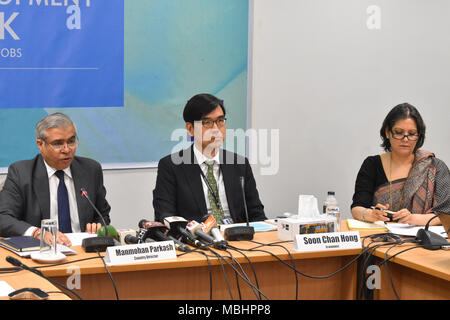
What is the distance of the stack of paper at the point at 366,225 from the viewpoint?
118 inches

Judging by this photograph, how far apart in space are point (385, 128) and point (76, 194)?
176 centimetres

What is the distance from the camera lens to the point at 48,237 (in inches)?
94.3

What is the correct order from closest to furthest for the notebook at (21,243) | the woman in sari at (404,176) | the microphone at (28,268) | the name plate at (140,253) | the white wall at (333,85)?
the microphone at (28,268) < the name plate at (140,253) < the notebook at (21,243) < the woman in sari at (404,176) < the white wall at (333,85)

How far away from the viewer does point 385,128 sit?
3.45 m

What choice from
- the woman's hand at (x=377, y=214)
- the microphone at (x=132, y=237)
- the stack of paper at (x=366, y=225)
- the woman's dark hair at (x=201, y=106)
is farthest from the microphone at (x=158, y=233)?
the woman's hand at (x=377, y=214)

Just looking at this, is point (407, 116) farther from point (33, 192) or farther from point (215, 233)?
point (33, 192)

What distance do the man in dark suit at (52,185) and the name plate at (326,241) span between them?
3.22 feet

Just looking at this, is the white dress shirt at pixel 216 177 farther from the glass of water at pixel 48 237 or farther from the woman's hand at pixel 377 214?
the glass of water at pixel 48 237

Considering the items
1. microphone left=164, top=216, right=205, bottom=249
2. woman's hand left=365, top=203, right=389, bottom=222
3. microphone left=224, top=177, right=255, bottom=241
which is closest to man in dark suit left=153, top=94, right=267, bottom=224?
microphone left=224, top=177, right=255, bottom=241

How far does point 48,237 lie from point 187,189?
0.96 metres

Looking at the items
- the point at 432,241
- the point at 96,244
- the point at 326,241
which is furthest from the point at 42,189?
the point at 432,241

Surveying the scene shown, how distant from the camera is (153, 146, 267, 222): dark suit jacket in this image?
3191 millimetres

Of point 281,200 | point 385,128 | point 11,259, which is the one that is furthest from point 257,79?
point 11,259

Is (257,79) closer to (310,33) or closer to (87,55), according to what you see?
(310,33)
